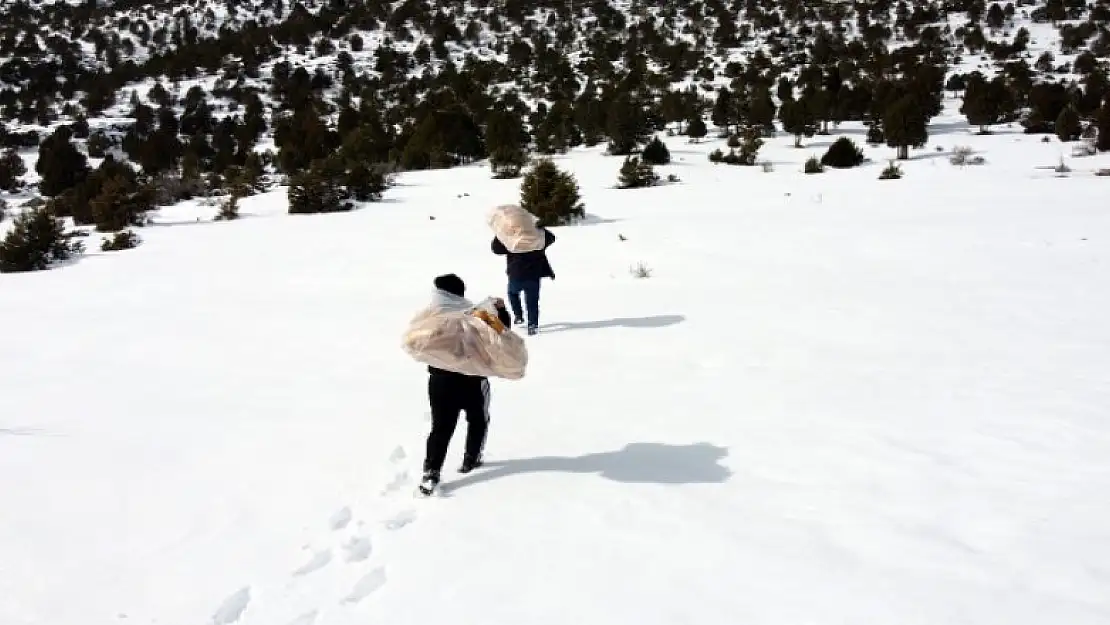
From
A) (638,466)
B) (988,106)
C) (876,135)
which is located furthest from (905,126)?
(638,466)

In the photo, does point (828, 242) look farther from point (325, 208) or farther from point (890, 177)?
point (325, 208)

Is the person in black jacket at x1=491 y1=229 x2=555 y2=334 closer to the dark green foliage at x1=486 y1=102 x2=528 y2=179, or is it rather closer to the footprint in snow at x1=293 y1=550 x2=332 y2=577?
the footprint in snow at x1=293 y1=550 x2=332 y2=577

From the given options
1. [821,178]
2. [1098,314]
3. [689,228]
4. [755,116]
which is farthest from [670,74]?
[1098,314]

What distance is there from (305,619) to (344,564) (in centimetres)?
49

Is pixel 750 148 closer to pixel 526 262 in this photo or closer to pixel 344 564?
pixel 526 262

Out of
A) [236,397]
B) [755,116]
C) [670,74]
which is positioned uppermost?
[670,74]

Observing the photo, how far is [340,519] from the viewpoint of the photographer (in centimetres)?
434

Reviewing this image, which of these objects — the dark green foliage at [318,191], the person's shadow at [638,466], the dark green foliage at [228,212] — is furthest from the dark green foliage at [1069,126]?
the dark green foliage at [228,212]

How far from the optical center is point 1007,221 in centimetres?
1311

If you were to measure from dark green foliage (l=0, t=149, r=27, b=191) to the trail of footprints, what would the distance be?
1402 inches

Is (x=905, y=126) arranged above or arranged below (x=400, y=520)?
above

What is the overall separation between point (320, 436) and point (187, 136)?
4430 cm

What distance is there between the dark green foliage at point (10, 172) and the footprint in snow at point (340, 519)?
35664 mm

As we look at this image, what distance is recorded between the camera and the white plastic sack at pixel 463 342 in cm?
434
